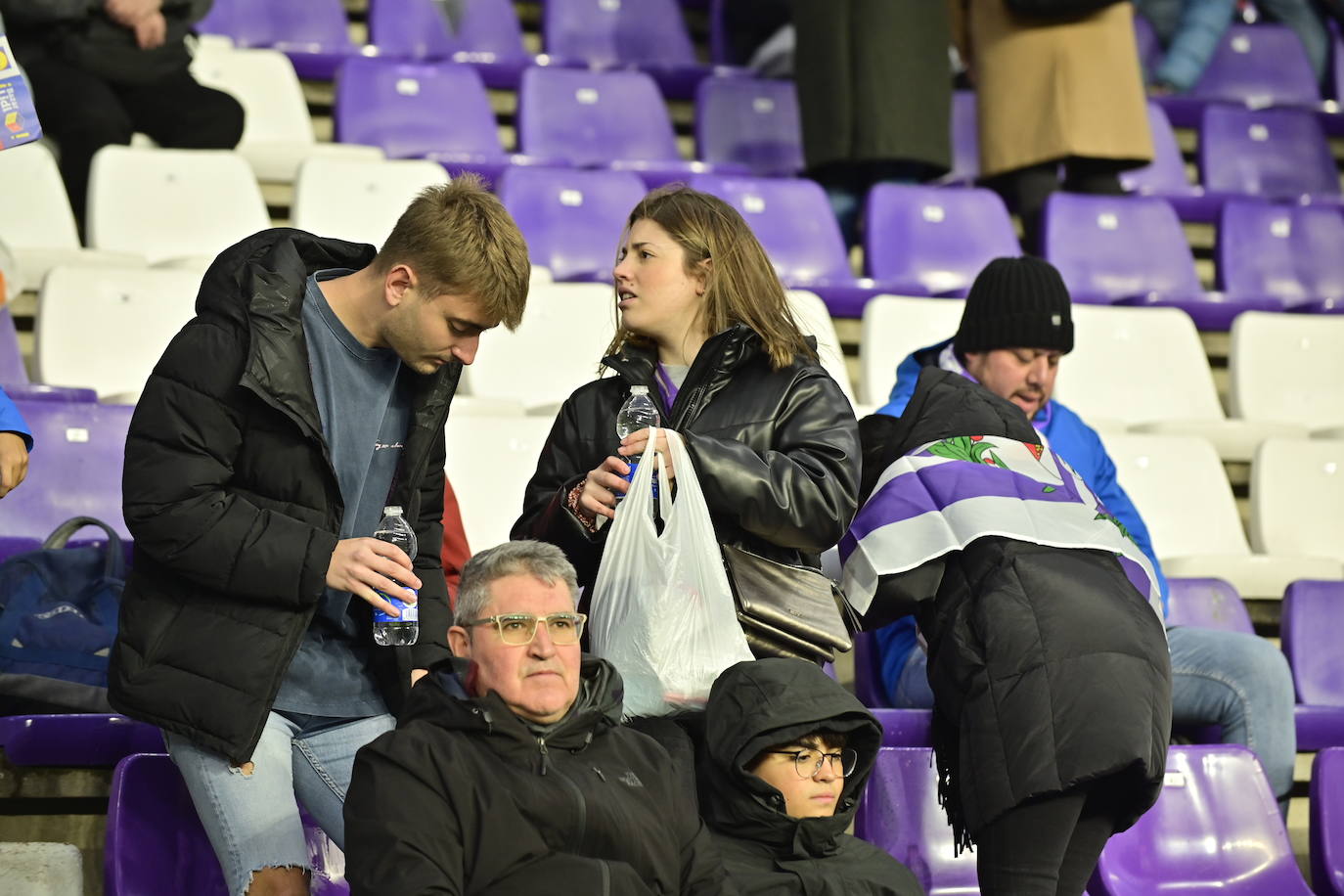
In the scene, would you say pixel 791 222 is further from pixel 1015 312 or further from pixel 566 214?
pixel 1015 312

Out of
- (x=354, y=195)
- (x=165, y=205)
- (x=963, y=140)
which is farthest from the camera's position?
(x=963, y=140)

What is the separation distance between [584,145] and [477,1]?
1.06 metres

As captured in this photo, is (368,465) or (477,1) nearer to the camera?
(368,465)

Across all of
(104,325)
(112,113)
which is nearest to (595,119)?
(112,113)

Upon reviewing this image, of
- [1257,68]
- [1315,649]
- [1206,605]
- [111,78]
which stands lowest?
[1315,649]

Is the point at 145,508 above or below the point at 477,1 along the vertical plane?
below

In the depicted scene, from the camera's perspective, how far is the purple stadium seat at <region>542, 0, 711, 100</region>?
683cm

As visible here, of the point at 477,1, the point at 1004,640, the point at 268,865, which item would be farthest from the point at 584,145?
the point at 268,865

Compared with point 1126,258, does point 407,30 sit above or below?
above

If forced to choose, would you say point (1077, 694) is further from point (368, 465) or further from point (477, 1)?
point (477, 1)

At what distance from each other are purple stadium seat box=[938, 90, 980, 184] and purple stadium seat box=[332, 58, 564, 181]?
1.63 meters

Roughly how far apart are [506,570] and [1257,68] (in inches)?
235

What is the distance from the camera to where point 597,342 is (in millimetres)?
4781

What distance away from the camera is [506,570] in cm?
250
